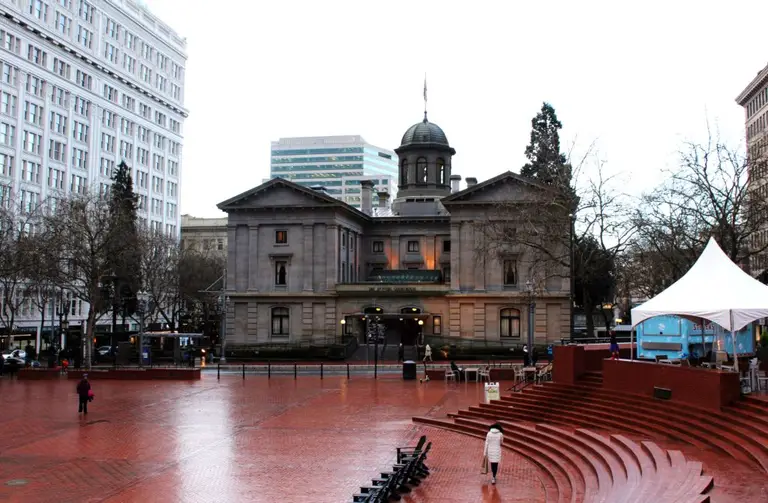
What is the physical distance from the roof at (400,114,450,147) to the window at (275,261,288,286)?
17136mm

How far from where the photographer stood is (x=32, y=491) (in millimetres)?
18453

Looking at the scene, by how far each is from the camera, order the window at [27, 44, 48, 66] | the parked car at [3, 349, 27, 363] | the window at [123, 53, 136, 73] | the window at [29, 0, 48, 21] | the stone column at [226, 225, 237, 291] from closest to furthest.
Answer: the parked car at [3, 349, 27, 363]
the stone column at [226, 225, 237, 291]
the window at [27, 44, 48, 66]
the window at [29, 0, 48, 21]
the window at [123, 53, 136, 73]

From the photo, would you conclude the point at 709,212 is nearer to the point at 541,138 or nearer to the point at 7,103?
the point at 541,138

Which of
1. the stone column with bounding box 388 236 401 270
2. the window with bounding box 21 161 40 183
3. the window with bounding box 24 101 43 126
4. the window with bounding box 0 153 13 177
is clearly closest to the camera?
the stone column with bounding box 388 236 401 270

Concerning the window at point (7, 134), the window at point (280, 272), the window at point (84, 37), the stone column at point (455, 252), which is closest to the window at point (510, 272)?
the stone column at point (455, 252)

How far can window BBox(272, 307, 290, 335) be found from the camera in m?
65.2

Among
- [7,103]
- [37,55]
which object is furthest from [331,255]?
[37,55]

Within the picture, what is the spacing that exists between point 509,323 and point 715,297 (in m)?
39.7

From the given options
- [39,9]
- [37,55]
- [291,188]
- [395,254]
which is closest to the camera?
[291,188]

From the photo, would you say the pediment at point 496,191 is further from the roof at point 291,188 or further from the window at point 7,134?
the window at point 7,134

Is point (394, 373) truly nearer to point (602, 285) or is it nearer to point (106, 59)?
point (602, 285)

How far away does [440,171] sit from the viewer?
74.8 m

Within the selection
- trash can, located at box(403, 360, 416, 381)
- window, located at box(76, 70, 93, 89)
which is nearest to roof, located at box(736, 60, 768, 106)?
trash can, located at box(403, 360, 416, 381)

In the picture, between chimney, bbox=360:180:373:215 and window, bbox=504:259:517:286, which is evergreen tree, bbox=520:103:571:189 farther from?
chimney, bbox=360:180:373:215
